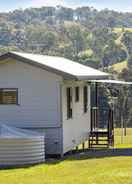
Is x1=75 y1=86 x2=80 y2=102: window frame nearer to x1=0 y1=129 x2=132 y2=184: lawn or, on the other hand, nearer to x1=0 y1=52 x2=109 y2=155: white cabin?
x1=0 y1=52 x2=109 y2=155: white cabin

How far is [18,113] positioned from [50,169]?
4335 mm

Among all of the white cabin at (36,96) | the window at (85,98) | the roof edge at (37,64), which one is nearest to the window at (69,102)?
the white cabin at (36,96)

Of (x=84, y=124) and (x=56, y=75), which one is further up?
(x=56, y=75)

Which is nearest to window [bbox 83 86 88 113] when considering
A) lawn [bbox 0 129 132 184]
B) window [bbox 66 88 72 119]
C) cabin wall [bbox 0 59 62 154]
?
window [bbox 66 88 72 119]

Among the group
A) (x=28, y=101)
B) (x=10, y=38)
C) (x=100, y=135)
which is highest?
(x=10, y=38)

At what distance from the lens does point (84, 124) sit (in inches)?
1009

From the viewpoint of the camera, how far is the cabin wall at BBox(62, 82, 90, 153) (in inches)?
818

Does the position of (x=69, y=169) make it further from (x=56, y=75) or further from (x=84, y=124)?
(x=84, y=124)

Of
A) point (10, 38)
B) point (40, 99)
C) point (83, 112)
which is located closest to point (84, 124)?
point (83, 112)

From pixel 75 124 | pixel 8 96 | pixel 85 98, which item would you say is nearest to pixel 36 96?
pixel 8 96

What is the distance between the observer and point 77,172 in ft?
52.1

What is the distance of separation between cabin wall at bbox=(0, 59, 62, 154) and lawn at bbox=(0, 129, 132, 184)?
4.94 feet

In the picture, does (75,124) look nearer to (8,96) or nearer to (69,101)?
(69,101)

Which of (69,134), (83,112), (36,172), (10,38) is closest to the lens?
(36,172)
